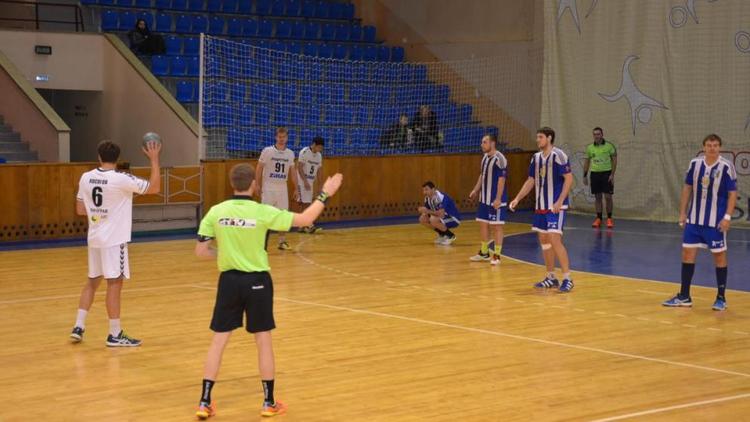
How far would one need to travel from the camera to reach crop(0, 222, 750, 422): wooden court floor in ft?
25.1

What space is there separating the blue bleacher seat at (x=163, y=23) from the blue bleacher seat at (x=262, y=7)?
2631mm

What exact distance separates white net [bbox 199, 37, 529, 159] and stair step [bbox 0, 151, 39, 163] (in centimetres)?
342

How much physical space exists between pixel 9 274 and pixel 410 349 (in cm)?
708

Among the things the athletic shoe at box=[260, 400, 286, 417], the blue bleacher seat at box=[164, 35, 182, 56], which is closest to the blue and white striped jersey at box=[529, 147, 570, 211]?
the athletic shoe at box=[260, 400, 286, 417]

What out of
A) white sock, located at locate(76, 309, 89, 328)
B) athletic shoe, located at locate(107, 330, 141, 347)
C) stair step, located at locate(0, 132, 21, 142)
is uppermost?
stair step, located at locate(0, 132, 21, 142)

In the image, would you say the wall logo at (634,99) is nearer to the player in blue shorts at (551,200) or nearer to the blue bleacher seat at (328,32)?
the blue bleacher seat at (328,32)

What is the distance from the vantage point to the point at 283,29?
26.8m

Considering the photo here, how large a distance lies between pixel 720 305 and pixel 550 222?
89.9 inches

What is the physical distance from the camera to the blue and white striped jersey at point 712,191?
1171 centimetres

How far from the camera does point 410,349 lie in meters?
9.66

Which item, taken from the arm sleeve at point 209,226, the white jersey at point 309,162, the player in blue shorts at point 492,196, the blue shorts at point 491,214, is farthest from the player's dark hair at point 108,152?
the white jersey at point 309,162

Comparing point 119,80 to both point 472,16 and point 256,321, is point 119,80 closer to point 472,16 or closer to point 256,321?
point 472,16

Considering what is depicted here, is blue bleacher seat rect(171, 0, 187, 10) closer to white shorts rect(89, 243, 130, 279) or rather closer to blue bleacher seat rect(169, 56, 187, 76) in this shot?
blue bleacher seat rect(169, 56, 187, 76)

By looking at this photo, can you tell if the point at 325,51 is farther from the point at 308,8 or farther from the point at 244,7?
the point at 244,7
